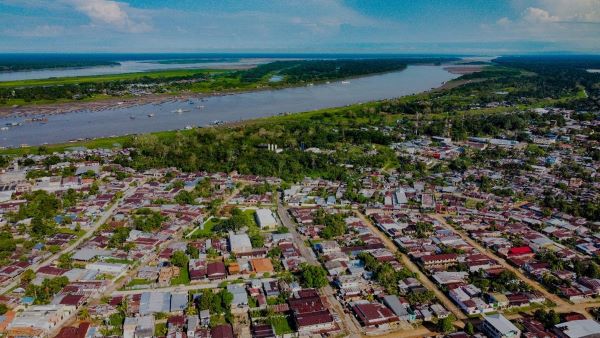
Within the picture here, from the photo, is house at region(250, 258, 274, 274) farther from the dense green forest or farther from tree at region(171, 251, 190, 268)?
the dense green forest

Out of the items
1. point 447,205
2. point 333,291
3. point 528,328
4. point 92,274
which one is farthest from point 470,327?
point 92,274

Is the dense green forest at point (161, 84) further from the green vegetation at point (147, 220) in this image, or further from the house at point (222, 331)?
the house at point (222, 331)

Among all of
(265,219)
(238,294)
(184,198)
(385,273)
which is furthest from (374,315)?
(184,198)

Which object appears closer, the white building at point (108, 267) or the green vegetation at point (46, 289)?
the green vegetation at point (46, 289)

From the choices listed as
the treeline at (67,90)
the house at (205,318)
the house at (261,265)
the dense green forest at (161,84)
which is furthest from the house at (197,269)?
the treeline at (67,90)

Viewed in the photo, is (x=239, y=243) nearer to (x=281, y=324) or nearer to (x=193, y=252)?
(x=193, y=252)

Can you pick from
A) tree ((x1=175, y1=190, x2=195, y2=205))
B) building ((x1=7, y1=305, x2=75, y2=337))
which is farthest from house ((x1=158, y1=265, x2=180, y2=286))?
tree ((x1=175, y1=190, x2=195, y2=205))
